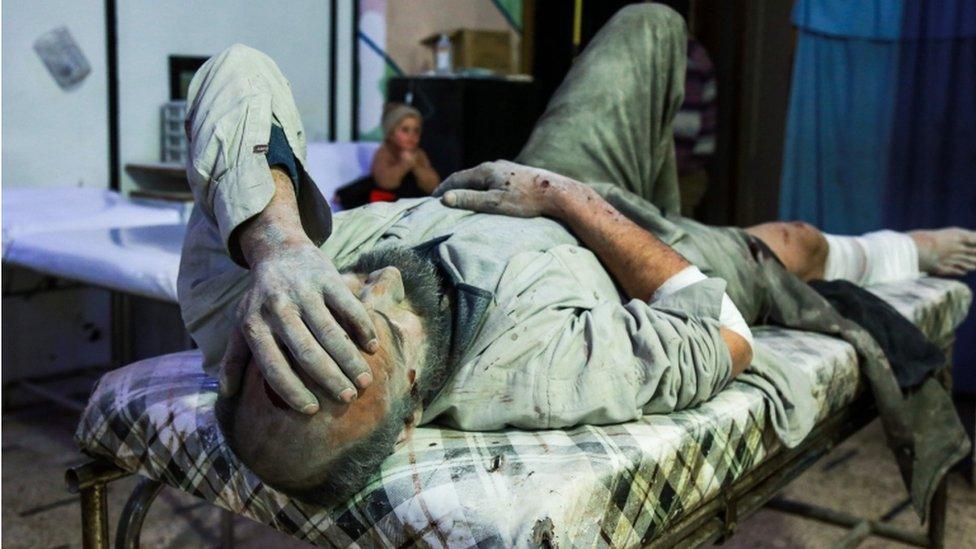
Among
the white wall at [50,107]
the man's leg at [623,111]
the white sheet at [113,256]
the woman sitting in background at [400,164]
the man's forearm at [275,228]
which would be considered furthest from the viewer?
the woman sitting in background at [400,164]

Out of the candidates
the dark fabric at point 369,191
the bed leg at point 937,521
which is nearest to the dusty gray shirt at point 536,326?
the bed leg at point 937,521

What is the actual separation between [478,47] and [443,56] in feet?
0.57

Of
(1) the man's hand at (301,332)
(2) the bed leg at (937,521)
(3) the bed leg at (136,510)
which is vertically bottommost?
(2) the bed leg at (937,521)

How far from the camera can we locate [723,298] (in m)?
1.28

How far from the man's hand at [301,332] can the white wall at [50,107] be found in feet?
7.48

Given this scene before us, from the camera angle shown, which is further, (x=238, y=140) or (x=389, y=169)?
(x=389, y=169)

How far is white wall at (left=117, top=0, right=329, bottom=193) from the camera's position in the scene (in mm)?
3207

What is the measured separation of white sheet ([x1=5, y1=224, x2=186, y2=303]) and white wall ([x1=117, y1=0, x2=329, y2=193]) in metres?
0.96

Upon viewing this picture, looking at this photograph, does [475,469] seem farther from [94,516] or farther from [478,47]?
[478,47]

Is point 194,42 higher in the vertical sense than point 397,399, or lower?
higher

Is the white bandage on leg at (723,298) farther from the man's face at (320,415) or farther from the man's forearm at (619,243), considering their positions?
the man's face at (320,415)

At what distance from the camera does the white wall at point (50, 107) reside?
2914 mm

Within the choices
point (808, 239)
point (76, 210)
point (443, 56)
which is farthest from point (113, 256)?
point (443, 56)

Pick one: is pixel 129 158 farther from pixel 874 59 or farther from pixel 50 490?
pixel 874 59
